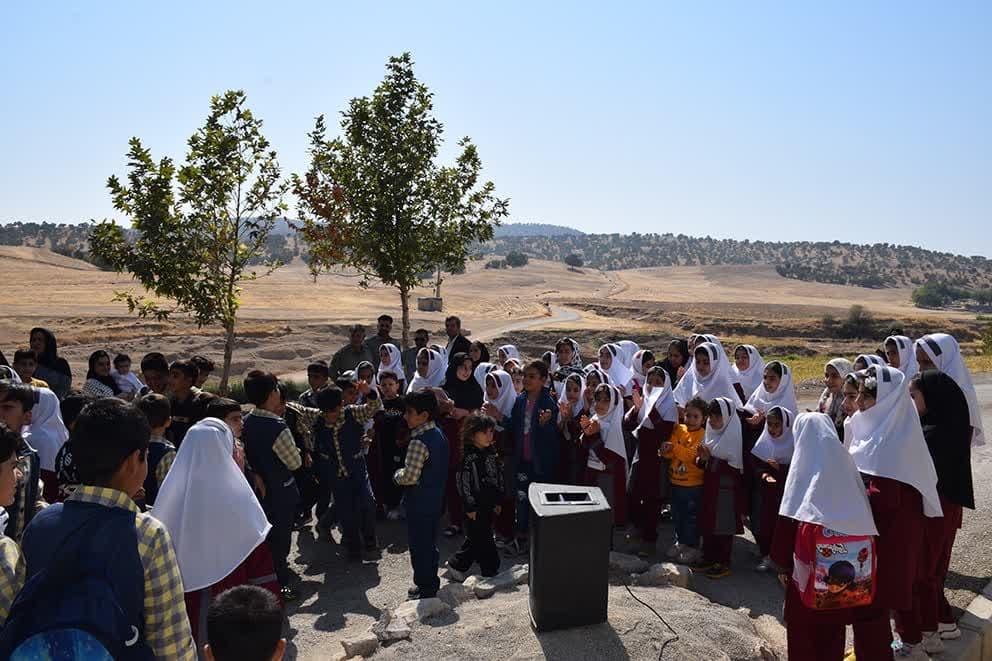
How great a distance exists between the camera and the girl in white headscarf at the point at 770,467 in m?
6.67

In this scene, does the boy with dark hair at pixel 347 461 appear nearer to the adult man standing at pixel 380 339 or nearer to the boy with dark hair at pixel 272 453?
the boy with dark hair at pixel 272 453

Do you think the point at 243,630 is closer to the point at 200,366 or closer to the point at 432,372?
the point at 200,366

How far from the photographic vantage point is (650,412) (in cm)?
762

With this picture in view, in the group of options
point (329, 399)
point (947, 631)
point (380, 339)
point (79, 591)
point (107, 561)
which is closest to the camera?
point (79, 591)

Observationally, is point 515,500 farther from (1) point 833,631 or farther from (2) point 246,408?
(2) point 246,408

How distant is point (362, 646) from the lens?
4938 millimetres

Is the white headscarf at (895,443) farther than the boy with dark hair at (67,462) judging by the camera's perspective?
No

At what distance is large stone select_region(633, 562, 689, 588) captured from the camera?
6.11 metres

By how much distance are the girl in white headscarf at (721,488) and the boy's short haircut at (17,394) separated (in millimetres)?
5156

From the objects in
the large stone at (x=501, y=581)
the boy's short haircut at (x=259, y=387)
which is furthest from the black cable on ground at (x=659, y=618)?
the boy's short haircut at (x=259, y=387)

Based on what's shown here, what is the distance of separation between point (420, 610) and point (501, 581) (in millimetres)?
909

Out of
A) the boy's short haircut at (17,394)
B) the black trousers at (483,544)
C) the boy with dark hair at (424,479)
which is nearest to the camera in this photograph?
the boy's short haircut at (17,394)

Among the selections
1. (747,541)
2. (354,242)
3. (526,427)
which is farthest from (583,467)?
(354,242)

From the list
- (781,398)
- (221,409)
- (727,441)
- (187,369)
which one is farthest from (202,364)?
(781,398)
